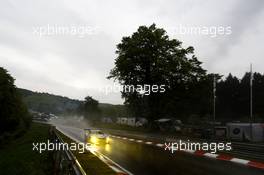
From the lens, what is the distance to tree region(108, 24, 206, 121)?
2195 inches

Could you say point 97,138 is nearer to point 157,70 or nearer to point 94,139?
point 94,139

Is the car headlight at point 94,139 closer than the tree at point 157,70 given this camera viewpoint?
Yes

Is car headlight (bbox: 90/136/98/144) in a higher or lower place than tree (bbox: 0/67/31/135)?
lower

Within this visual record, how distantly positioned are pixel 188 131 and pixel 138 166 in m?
31.4

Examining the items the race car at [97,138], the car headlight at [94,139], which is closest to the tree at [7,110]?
the race car at [97,138]

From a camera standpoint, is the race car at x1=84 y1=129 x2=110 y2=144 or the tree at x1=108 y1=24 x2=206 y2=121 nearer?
the race car at x1=84 y1=129 x2=110 y2=144

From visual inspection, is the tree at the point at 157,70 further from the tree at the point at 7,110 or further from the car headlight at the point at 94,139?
the car headlight at the point at 94,139

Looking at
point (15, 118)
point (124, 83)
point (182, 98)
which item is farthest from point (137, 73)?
point (15, 118)

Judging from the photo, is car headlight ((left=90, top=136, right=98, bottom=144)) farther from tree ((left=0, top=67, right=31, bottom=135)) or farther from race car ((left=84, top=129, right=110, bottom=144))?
tree ((left=0, top=67, right=31, bottom=135))

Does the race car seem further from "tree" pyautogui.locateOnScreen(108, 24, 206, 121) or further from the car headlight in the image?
"tree" pyautogui.locateOnScreen(108, 24, 206, 121)

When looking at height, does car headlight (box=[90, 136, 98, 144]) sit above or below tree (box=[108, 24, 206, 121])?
below

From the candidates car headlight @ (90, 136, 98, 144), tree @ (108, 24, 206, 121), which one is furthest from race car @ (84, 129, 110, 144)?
tree @ (108, 24, 206, 121)

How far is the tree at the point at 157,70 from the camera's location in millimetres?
55750

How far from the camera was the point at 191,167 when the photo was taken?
15.1 meters
